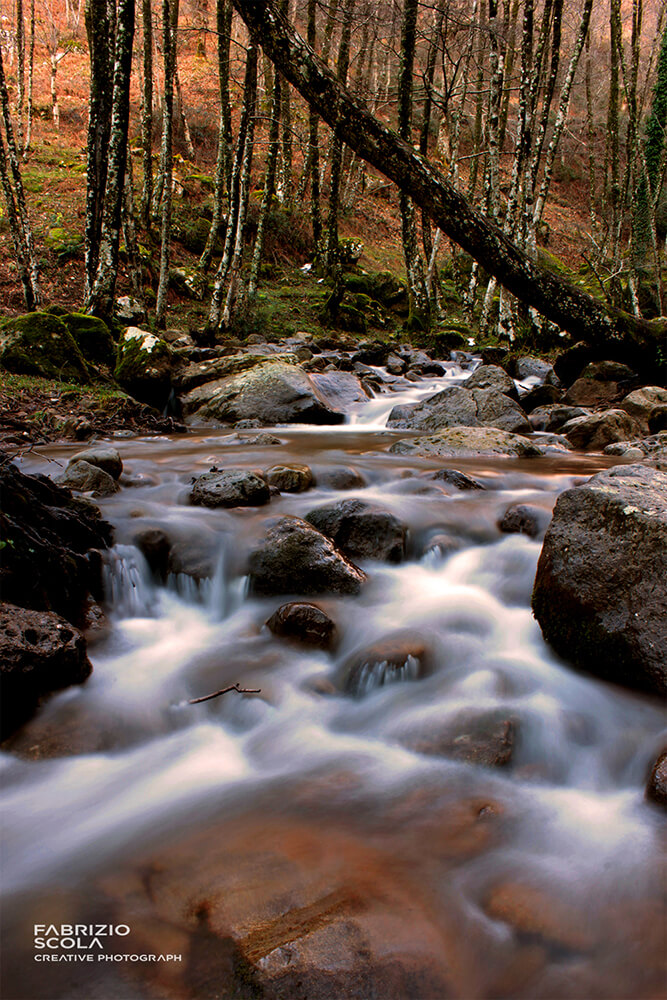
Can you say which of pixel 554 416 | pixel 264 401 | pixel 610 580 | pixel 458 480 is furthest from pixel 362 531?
pixel 554 416

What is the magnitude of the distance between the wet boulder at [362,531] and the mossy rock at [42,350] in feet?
21.3

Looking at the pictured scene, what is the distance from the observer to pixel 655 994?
5.72 ft

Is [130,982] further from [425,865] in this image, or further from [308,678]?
[308,678]

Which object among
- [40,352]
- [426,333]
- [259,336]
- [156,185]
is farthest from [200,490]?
[156,185]

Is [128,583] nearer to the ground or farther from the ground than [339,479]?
nearer to the ground

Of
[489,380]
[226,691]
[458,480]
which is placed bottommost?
[226,691]

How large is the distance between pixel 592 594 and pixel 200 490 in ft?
10.8

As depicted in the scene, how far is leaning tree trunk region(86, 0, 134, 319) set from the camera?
10.4m

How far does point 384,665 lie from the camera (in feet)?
11.5

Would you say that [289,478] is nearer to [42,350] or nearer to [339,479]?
[339,479]

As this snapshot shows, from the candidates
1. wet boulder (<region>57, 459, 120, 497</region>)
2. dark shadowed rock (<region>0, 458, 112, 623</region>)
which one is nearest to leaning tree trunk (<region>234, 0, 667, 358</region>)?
wet boulder (<region>57, 459, 120, 497</region>)

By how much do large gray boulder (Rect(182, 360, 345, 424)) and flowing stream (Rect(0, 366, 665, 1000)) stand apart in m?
5.32

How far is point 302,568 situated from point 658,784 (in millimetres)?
2392

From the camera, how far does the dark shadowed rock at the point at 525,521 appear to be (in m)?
4.97
